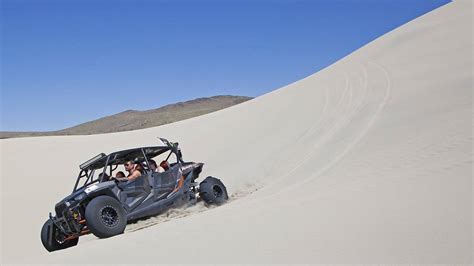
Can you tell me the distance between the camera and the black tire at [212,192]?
10234 mm

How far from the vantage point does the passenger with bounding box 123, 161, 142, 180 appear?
901 cm

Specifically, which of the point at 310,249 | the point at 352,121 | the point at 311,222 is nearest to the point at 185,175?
the point at 311,222

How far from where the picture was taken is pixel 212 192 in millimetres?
10273

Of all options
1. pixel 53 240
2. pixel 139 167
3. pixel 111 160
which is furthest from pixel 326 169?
pixel 53 240

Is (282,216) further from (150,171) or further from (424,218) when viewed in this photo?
(150,171)

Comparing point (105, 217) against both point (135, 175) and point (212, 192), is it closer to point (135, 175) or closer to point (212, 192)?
point (135, 175)

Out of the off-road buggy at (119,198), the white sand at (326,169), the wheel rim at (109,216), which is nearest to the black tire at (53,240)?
the off-road buggy at (119,198)

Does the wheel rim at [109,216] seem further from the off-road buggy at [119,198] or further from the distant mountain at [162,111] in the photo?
the distant mountain at [162,111]

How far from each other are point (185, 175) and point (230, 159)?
6789mm

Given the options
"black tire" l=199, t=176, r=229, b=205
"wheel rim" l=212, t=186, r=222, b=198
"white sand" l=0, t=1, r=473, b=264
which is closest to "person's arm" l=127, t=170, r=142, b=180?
"white sand" l=0, t=1, r=473, b=264

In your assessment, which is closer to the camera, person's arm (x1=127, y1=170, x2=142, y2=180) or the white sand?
the white sand

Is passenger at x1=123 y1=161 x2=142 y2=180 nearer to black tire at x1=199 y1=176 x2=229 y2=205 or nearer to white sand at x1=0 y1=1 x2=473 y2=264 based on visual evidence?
white sand at x1=0 y1=1 x2=473 y2=264

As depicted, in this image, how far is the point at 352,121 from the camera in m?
15.1

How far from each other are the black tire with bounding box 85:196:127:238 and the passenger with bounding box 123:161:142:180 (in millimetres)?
899
